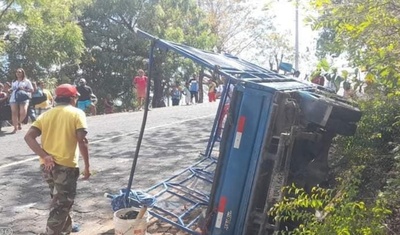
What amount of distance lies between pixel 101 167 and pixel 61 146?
3.20 m

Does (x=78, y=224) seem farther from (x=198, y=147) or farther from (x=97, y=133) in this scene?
(x=97, y=133)

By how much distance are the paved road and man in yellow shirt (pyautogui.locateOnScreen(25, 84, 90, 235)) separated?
736 mm

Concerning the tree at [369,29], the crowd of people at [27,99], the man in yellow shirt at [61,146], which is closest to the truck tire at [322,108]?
the tree at [369,29]

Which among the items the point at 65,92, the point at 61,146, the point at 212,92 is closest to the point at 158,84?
the point at 212,92

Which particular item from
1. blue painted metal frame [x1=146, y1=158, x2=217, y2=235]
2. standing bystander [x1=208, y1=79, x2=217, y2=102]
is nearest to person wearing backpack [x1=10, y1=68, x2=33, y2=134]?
blue painted metal frame [x1=146, y1=158, x2=217, y2=235]

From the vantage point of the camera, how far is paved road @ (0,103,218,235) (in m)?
5.33

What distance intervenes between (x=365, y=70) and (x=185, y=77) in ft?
70.1

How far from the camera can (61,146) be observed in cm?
424

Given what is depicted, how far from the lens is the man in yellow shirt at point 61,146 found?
13.9 ft

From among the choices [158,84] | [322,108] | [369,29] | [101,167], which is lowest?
[101,167]

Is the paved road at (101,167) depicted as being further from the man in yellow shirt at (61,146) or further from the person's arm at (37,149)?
the person's arm at (37,149)

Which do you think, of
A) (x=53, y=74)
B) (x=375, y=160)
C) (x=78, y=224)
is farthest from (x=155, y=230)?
(x=53, y=74)

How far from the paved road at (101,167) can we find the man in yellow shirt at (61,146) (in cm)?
74

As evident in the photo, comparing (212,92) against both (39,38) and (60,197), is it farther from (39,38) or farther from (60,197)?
(60,197)
